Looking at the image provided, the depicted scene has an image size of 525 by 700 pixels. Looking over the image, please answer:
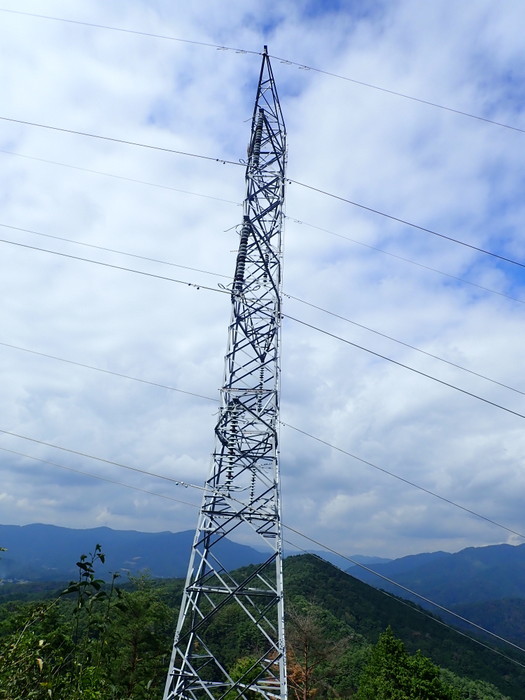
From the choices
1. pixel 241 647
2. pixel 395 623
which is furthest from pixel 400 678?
pixel 395 623

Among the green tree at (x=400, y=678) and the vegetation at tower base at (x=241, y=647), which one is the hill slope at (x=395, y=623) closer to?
the vegetation at tower base at (x=241, y=647)

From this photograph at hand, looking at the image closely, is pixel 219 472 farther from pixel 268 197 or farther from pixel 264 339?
pixel 268 197

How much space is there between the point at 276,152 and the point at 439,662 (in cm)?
7097

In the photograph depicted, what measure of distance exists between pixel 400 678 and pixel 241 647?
109 feet

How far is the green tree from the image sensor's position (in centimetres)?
2322

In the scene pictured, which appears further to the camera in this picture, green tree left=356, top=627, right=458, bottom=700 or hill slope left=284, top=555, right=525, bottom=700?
hill slope left=284, top=555, right=525, bottom=700

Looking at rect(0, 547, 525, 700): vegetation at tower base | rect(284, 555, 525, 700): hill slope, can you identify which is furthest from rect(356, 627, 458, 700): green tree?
rect(284, 555, 525, 700): hill slope

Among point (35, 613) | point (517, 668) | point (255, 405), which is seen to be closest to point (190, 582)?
point (255, 405)

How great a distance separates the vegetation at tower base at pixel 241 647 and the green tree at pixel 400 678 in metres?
0.05

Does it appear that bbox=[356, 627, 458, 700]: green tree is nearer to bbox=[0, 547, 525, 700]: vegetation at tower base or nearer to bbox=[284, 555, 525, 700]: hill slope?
bbox=[0, 547, 525, 700]: vegetation at tower base

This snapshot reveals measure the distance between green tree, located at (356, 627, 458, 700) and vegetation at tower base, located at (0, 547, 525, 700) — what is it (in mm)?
50

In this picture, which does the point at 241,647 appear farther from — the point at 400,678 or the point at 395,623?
the point at 400,678

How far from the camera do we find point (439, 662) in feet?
208

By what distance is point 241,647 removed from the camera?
52250 mm
